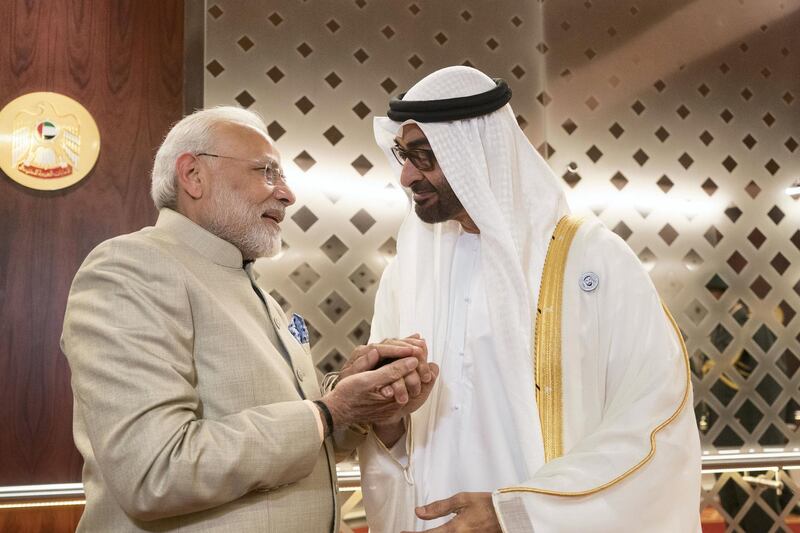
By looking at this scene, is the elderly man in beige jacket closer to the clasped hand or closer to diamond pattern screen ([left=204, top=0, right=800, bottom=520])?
the clasped hand

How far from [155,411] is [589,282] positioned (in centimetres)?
108

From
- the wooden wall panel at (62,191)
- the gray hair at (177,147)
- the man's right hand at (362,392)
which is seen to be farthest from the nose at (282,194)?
the wooden wall panel at (62,191)

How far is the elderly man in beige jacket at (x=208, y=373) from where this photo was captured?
5.21ft

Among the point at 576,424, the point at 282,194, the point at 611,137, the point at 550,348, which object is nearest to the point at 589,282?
the point at 550,348

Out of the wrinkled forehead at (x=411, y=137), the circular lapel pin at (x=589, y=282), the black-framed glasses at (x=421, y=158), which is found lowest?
the circular lapel pin at (x=589, y=282)

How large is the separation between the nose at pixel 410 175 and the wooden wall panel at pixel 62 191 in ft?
5.07

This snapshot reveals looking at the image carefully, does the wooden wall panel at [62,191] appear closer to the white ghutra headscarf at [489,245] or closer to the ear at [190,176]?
the ear at [190,176]

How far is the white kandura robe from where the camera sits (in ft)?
5.80

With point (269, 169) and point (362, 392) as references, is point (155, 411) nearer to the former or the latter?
point (362, 392)

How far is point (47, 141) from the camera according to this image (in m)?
3.26

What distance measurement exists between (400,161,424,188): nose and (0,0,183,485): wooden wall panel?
1545 mm

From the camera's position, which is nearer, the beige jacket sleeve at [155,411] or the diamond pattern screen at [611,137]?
the beige jacket sleeve at [155,411]

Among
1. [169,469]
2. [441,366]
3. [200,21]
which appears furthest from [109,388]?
[200,21]

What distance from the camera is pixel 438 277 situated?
2.25 m
